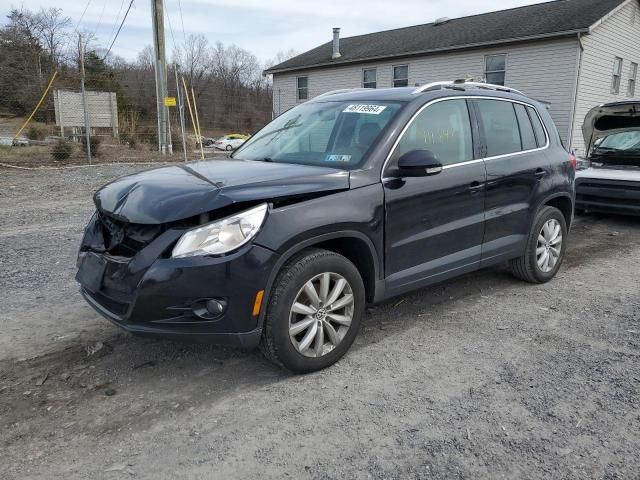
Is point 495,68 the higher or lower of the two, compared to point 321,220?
higher

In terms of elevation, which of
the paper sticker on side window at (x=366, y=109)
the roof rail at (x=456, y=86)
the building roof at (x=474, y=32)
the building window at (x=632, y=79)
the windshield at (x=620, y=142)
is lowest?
the windshield at (x=620, y=142)

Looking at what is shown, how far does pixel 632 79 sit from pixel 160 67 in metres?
18.0

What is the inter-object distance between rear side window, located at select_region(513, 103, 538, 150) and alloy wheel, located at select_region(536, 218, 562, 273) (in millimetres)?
758

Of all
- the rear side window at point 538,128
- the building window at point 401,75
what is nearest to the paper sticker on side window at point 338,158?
the rear side window at point 538,128

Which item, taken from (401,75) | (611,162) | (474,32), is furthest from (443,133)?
(401,75)

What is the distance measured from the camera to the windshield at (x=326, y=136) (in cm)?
374

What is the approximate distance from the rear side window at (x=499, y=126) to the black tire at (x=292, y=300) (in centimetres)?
188

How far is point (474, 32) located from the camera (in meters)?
20.7

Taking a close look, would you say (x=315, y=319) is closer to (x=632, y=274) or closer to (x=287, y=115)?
(x=287, y=115)

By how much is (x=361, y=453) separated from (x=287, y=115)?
3088 millimetres

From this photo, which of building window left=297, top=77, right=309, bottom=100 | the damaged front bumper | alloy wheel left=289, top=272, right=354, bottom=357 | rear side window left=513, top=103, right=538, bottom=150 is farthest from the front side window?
building window left=297, top=77, right=309, bottom=100

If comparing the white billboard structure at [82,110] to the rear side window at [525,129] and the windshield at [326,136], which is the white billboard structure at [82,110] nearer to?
the windshield at [326,136]

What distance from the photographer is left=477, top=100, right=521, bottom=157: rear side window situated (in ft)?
14.5

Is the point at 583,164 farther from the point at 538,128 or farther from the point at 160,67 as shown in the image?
the point at 160,67
